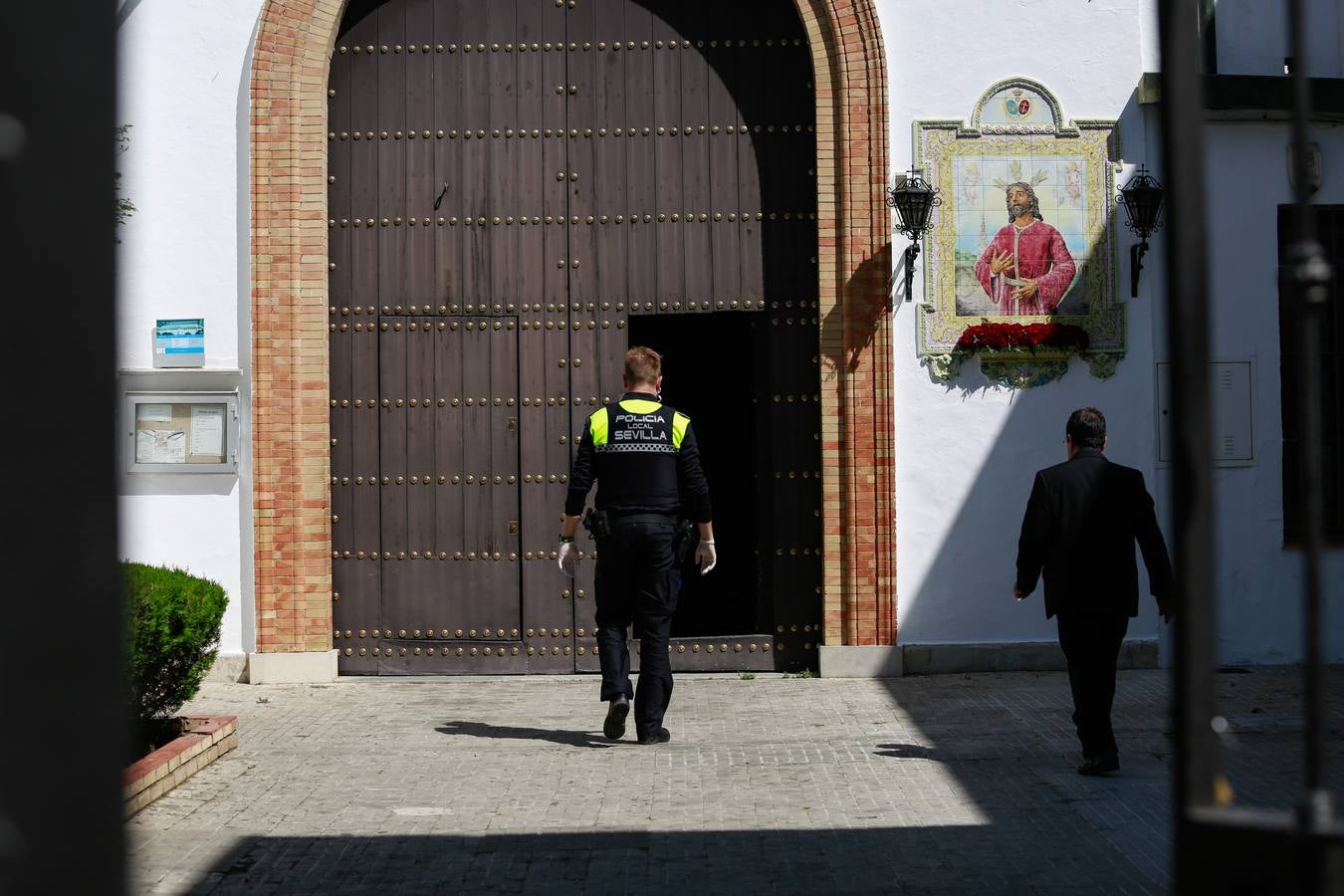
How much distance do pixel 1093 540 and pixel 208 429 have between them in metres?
5.66

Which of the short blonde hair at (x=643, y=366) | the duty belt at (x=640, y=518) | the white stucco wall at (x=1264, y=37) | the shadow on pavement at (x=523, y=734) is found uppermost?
the white stucco wall at (x=1264, y=37)

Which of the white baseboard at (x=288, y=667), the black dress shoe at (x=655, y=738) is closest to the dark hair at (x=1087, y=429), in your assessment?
the black dress shoe at (x=655, y=738)

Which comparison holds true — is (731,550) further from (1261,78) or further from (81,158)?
(81,158)

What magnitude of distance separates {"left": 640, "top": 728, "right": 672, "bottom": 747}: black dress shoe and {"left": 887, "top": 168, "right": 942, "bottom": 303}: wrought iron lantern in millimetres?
3527

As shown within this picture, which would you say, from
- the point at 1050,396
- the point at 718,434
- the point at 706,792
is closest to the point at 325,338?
the point at 1050,396

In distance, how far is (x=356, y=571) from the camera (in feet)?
33.9

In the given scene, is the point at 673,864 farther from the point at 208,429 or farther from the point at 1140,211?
the point at 1140,211

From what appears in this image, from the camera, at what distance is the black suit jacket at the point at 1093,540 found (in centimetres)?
689

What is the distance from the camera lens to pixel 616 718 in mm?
7742

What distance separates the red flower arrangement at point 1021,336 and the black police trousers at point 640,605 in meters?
3.08

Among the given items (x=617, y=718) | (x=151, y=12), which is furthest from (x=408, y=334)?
(x=617, y=718)

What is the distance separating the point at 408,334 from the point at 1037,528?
4.77 metres

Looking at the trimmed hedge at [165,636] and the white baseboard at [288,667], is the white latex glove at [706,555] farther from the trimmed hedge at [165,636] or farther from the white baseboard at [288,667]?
the white baseboard at [288,667]

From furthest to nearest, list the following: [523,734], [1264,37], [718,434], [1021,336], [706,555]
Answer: [718,434]
[1264,37]
[1021,336]
[523,734]
[706,555]
